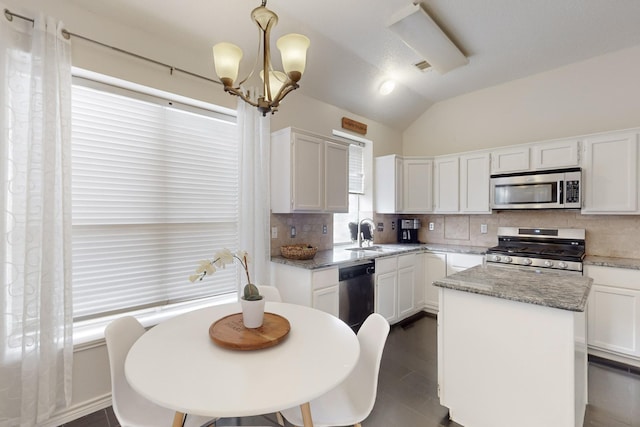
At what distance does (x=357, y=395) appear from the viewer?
4.65 ft

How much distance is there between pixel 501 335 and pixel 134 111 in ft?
9.80

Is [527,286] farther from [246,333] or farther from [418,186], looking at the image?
[418,186]

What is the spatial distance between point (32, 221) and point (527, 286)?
2.95 m

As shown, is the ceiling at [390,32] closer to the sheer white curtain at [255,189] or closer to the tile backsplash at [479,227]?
the sheer white curtain at [255,189]

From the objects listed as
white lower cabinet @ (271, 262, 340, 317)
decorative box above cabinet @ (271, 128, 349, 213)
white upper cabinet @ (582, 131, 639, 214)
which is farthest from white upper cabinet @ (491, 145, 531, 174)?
white lower cabinet @ (271, 262, 340, 317)

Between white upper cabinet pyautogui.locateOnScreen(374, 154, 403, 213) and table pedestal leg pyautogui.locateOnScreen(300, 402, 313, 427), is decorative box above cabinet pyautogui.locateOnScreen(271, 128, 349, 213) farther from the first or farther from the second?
table pedestal leg pyautogui.locateOnScreen(300, 402, 313, 427)

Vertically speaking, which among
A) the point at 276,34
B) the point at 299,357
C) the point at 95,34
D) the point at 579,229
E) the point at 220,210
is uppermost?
the point at 276,34

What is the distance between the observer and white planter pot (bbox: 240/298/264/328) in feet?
4.69

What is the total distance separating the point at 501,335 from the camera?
→ 166cm

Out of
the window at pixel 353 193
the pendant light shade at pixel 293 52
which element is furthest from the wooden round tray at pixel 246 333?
the window at pixel 353 193

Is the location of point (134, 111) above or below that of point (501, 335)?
above

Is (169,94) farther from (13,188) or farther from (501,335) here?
(501,335)

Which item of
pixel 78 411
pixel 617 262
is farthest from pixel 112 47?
pixel 617 262

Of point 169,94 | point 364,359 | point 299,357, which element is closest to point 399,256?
point 364,359
